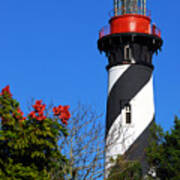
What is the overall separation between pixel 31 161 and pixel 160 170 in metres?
11.5

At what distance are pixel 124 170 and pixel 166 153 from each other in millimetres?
2794

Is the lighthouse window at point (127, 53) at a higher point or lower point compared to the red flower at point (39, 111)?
higher

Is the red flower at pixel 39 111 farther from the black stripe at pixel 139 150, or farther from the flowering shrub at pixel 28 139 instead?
the black stripe at pixel 139 150

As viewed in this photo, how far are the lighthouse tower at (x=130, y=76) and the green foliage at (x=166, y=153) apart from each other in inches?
180

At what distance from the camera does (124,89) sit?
125 ft

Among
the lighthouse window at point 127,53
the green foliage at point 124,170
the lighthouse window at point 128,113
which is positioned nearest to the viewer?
the green foliage at point 124,170

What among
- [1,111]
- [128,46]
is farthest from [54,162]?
[128,46]

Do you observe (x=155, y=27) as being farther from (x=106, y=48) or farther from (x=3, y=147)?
(x=3, y=147)

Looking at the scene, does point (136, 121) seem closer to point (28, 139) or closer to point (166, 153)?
point (166, 153)

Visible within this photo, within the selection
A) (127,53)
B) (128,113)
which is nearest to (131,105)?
(128,113)

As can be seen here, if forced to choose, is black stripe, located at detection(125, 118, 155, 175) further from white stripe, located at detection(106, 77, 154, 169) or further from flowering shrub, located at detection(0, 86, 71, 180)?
flowering shrub, located at detection(0, 86, 71, 180)

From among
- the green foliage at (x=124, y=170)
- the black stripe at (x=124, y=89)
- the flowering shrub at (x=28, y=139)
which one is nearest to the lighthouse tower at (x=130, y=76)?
the black stripe at (x=124, y=89)

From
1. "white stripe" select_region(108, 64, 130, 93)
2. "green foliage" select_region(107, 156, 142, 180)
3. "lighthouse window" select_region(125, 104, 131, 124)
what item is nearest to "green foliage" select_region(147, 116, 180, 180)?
"green foliage" select_region(107, 156, 142, 180)

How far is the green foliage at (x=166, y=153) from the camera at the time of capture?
3011 cm
